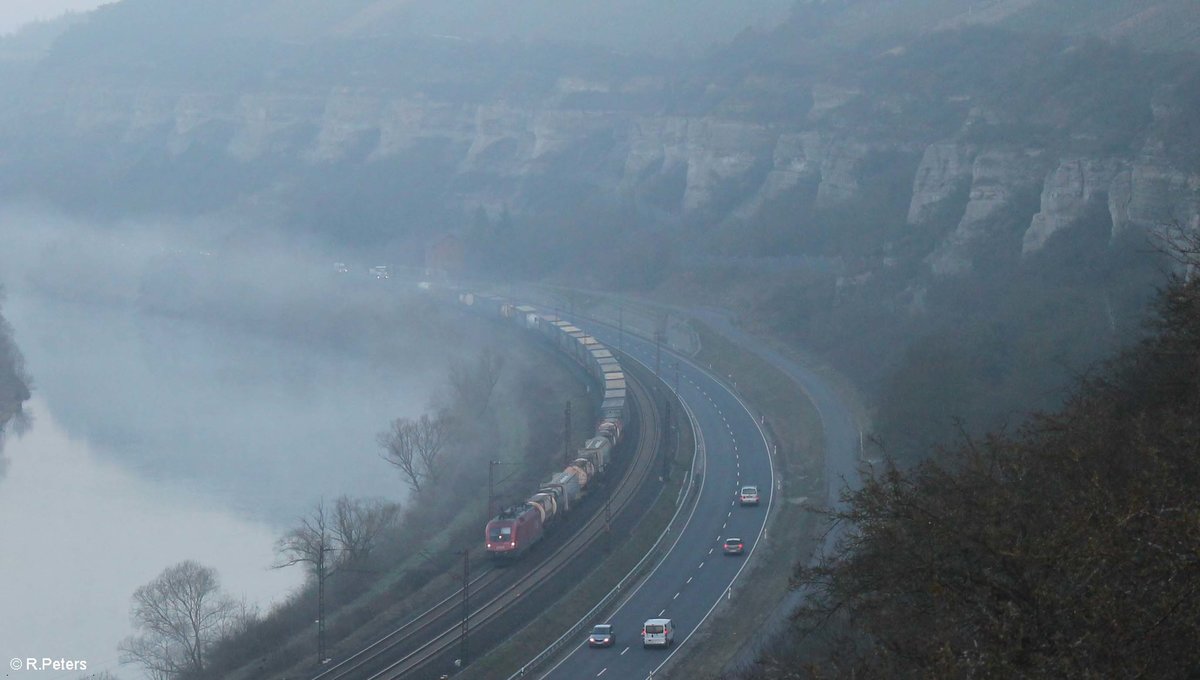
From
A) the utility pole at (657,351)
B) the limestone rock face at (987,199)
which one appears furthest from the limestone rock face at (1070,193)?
the utility pole at (657,351)

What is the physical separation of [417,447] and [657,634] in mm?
12101

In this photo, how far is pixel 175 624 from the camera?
15.5m

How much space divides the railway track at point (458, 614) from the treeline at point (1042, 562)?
736 cm

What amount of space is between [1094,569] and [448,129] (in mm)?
53865

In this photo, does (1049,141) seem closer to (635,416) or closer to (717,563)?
(635,416)

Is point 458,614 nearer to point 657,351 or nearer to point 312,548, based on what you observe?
point 312,548

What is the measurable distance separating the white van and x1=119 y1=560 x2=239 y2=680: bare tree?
532 cm

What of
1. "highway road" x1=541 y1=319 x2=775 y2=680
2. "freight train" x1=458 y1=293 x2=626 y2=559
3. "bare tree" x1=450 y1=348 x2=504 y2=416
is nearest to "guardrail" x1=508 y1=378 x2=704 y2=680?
"highway road" x1=541 y1=319 x2=775 y2=680

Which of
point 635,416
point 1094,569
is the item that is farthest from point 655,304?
point 1094,569

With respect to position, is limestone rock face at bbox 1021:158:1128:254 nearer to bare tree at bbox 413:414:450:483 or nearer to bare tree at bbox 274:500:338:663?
bare tree at bbox 413:414:450:483

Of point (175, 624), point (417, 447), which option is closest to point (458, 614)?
point (175, 624)

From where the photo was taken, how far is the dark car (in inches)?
517

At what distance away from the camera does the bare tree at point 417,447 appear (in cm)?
2309

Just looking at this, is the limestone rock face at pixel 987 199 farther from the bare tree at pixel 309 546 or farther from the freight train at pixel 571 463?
the bare tree at pixel 309 546
